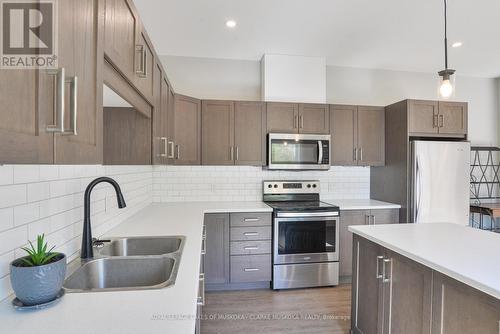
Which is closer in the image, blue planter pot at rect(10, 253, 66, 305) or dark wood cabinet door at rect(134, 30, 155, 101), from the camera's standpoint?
blue planter pot at rect(10, 253, 66, 305)

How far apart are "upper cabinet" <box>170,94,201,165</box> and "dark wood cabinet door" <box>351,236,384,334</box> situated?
195 centimetres

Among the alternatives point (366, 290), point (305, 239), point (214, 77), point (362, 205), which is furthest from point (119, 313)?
point (214, 77)

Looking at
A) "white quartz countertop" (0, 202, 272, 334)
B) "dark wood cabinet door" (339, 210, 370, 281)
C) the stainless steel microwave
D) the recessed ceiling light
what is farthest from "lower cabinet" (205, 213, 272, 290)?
the recessed ceiling light

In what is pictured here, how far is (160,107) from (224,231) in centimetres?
149

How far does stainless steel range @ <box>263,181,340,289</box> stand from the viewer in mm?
2924

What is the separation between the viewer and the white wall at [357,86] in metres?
3.44

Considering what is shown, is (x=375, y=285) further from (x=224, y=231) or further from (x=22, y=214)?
(x=22, y=214)

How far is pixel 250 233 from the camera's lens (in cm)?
293

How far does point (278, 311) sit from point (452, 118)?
119 inches

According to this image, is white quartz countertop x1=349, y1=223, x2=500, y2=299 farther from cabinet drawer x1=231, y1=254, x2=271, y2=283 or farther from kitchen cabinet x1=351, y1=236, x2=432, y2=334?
cabinet drawer x1=231, y1=254, x2=271, y2=283

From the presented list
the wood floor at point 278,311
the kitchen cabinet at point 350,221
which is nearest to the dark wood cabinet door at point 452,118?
the kitchen cabinet at point 350,221

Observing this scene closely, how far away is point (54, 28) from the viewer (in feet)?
1.94

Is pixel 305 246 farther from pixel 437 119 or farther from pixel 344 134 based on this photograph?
pixel 437 119

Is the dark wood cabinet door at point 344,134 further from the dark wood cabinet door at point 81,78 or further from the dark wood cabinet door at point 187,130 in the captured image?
the dark wood cabinet door at point 81,78
